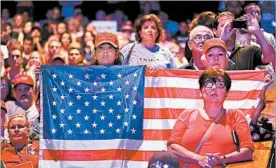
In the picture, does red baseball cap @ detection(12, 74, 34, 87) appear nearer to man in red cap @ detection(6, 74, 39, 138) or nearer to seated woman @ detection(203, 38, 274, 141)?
man in red cap @ detection(6, 74, 39, 138)

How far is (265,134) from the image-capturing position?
11.2 meters

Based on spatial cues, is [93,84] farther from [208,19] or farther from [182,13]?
[182,13]

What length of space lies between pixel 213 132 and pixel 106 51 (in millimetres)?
1592

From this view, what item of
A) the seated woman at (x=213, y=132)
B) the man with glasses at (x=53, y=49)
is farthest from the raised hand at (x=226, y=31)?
the man with glasses at (x=53, y=49)

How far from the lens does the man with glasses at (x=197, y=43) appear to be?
461 inches

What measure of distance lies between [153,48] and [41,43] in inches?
250

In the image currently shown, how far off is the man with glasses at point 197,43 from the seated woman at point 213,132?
0.70 m

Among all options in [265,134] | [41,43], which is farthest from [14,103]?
[41,43]

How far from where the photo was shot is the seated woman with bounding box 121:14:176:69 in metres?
12.7

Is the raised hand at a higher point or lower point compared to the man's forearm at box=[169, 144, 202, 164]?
higher

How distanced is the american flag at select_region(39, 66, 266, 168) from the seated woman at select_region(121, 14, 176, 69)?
4.26ft

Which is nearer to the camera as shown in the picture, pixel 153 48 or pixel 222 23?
pixel 222 23

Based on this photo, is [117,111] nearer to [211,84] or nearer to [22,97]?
[211,84]

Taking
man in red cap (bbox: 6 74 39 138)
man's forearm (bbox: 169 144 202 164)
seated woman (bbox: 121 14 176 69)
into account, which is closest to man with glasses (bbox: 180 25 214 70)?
seated woman (bbox: 121 14 176 69)
